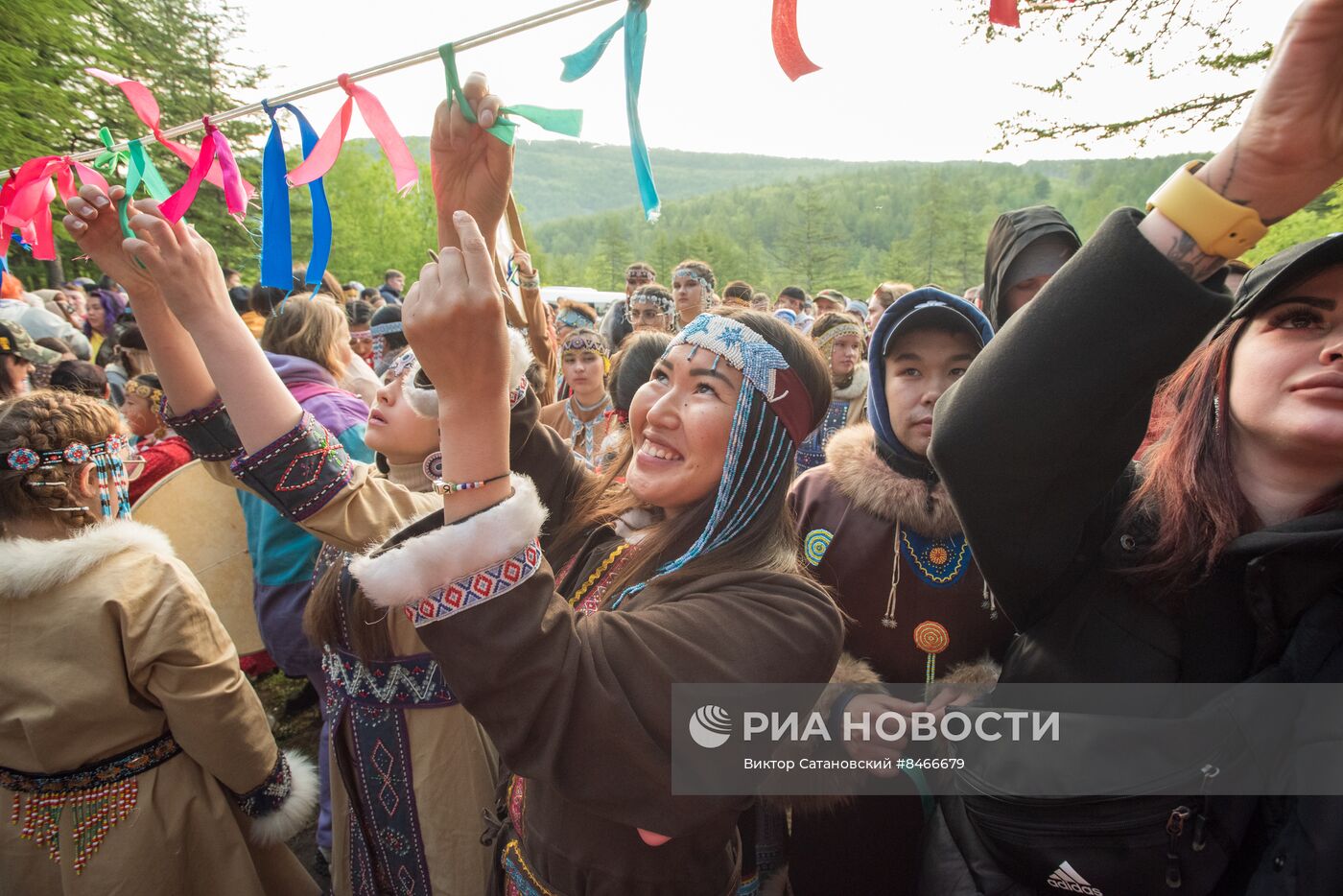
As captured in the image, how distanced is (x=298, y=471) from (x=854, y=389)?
4.82 metres

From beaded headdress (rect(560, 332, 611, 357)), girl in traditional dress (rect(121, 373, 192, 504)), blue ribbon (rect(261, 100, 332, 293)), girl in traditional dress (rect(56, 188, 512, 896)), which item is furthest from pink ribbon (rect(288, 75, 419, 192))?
beaded headdress (rect(560, 332, 611, 357))

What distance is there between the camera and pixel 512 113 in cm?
131

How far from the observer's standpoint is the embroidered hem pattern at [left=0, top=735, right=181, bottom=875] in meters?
2.00

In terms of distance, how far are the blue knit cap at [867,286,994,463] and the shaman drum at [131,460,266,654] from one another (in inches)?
113

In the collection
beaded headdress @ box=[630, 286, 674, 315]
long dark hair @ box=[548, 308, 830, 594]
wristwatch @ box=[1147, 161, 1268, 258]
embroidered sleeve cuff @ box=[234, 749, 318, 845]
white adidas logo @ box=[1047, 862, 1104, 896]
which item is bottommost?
embroidered sleeve cuff @ box=[234, 749, 318, 845]

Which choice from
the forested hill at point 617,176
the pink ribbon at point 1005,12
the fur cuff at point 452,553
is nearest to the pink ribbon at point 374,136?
the fur cuff at point 452,553

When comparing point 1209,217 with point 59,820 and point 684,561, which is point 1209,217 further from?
point 59,820

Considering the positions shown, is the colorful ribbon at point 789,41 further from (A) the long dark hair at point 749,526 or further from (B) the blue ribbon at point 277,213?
(B) the blue ribbon at point 277,213

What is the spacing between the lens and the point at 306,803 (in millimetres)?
2350

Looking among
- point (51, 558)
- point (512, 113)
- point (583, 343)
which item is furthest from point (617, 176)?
point (512, 113)

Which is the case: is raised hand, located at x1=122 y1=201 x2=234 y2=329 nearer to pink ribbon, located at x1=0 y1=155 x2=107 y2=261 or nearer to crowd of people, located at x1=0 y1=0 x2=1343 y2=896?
crowd of people, located at x1=0 y1=0 x2=1343 y2=896

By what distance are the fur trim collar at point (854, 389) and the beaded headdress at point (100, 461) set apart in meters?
4.75

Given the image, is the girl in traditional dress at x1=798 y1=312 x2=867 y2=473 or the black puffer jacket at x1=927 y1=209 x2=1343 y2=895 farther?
the girl in traditional dress at x1=798 y1=312 x2=867 y2=473

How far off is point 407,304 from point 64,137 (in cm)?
1142
